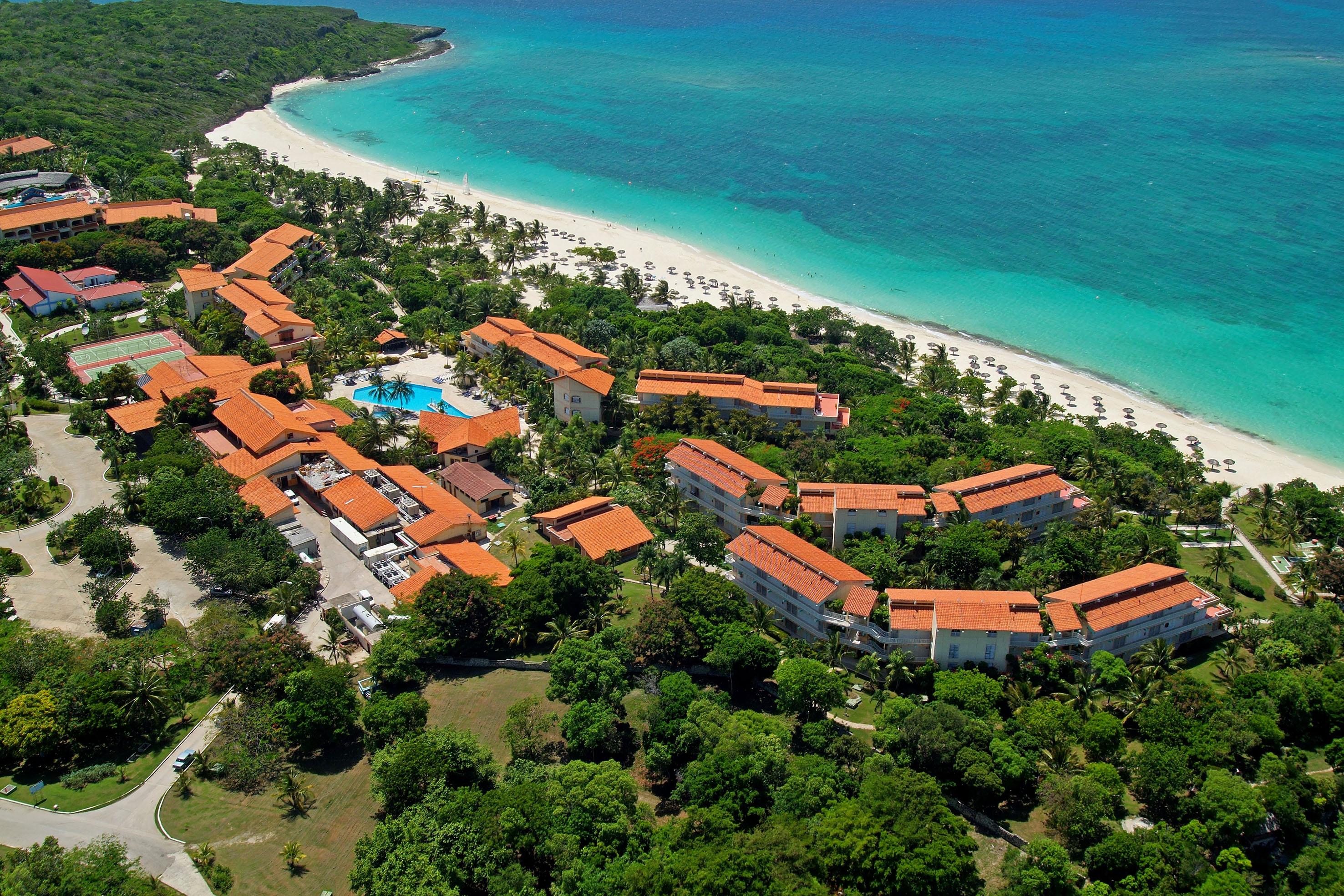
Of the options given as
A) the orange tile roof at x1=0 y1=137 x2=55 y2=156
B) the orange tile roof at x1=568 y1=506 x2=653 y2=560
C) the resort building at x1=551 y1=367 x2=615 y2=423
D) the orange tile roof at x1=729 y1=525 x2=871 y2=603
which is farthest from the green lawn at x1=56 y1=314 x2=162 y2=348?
the orange tile roof at x1=729 y1=525 x2=871 y2=603

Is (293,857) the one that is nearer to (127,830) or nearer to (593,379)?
(127,830)

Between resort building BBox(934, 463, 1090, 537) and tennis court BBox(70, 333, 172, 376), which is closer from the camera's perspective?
resort building BBox(934, 463, 1090, 537)

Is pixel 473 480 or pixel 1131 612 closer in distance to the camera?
pixel 1131 612

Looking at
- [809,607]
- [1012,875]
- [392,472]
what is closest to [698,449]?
[809,607]

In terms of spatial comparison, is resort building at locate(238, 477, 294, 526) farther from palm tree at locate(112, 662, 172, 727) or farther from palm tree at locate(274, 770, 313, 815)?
palm tree at locate(274, 770, 313, 815)

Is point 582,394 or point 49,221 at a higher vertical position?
point 49,221

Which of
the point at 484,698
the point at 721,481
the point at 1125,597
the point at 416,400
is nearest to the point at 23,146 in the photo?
the point at 416,400
